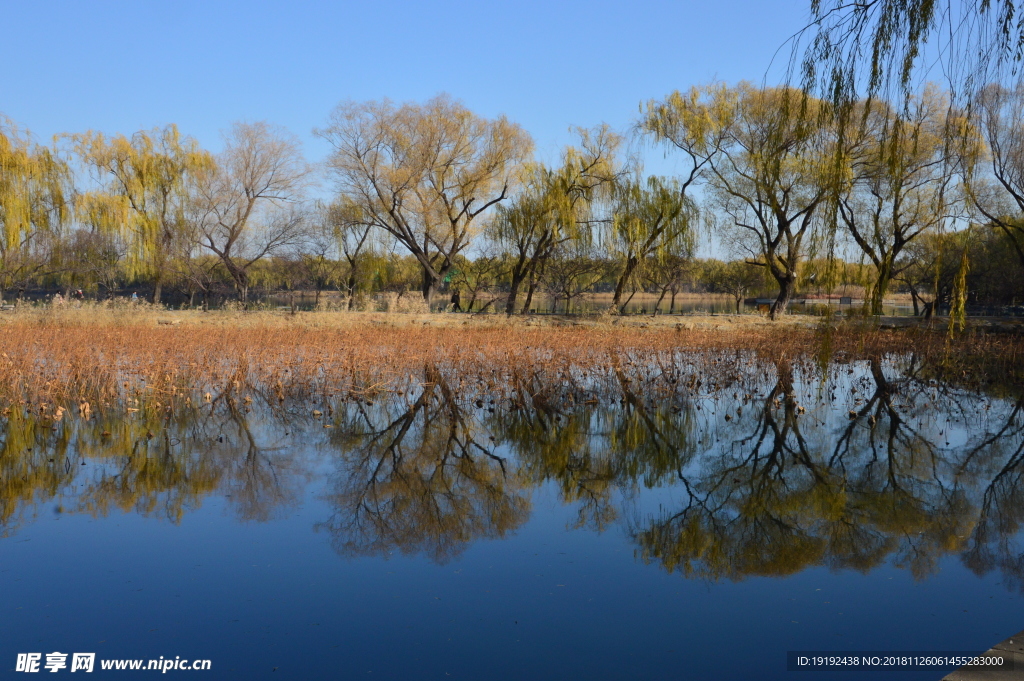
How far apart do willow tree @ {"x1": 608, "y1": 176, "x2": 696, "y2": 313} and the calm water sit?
18885 millimetres

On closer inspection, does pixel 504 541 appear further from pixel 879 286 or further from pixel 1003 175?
pixel 1003 175

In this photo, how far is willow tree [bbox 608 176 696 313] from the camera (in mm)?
27016

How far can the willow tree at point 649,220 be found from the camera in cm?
2702

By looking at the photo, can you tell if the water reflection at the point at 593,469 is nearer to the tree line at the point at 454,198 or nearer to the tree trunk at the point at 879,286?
the tree trunk at the point at 879,286

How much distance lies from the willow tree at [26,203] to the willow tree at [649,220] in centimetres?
1917

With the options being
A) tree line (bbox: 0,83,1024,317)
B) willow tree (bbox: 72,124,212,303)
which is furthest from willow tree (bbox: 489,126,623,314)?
willow tree (bbox: 72,124,212,303)

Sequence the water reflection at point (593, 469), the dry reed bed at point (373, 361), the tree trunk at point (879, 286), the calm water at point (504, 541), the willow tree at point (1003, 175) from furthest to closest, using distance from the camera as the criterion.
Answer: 1. the willow tree at point (1003, 175)
2. the dry reed bed at point (373, 361)
3. the tree trunk at point (879, 286)
4. the water reflection at point (593, 469)
5. the calm water at point (504, 541)

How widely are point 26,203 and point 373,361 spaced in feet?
53.7

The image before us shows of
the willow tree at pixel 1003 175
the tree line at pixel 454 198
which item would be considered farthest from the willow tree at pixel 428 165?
the willow tree at pixel 1003 175

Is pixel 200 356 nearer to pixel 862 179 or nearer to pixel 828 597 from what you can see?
pixel 828 597

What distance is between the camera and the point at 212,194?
32.0 meters

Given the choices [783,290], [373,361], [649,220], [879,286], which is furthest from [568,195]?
[879,286]

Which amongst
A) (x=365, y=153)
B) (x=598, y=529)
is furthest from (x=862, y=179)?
(x=598, y=529)

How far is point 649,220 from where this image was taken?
27391 millimetres
